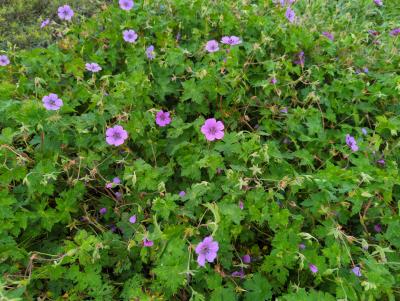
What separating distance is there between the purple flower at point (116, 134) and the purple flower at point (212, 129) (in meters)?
0.46

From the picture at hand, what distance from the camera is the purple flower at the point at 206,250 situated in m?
1.67

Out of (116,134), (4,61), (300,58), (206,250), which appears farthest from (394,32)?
(4,61)

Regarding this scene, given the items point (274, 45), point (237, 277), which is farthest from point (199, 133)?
point (274, 45)

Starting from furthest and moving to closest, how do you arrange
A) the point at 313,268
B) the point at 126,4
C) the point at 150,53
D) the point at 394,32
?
the point at 394,32
the point at 126,4
the point at 150,53
the point at 313,268

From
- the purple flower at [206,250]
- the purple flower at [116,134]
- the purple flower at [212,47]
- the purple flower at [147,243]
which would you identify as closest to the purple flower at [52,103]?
the purple flower at [116,134]

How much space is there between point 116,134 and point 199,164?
541 mm

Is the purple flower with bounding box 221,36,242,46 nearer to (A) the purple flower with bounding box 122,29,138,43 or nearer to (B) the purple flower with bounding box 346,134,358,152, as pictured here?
(A) the purple flower with bounding box 122,29,138,43

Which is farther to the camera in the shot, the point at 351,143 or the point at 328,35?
the point at 328,35

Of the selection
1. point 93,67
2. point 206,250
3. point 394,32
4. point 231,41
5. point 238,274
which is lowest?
point 238,274

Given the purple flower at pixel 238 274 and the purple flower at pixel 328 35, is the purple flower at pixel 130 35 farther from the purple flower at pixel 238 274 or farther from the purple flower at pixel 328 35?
the purple flower at pixel 238 274

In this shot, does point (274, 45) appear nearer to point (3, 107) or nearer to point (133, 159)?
point (133, 159)

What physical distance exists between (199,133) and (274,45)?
1.11m

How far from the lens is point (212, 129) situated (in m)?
2.15

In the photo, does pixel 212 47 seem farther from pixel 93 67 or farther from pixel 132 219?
pixel 132 219
